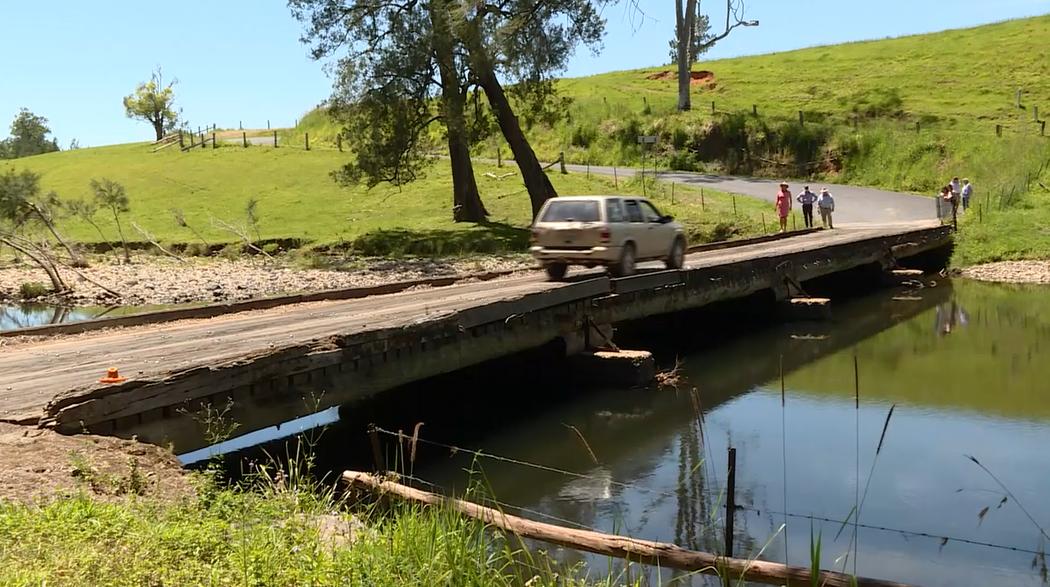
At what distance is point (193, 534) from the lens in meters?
5.51

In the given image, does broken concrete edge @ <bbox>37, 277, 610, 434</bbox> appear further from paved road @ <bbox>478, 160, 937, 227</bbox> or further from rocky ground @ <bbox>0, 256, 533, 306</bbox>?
paved road @ <bbox>478, 160, 937, 227</bbox>

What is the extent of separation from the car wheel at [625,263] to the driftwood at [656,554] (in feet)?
35.9

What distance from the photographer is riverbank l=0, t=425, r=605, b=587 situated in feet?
16.4

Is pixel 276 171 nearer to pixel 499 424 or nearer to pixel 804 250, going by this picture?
pixel 804 250

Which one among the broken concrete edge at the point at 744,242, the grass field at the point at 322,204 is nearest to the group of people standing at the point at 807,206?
the broken concrete edge at the point at 744,242

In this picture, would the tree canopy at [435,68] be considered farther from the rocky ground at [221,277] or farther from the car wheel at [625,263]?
the car wheel at [625,263]

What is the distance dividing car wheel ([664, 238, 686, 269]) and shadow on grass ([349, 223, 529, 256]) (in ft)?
46.3

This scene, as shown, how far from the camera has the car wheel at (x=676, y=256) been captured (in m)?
19.3

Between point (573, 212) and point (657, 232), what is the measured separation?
7.99 ft

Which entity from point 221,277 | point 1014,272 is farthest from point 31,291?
point 1014,272

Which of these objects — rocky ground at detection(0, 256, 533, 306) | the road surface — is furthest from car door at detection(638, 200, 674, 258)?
the road surface

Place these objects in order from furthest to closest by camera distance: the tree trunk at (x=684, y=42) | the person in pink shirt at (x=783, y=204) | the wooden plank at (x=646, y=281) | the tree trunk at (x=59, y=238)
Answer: the tree trunk at (x=684, y=42) → the person in pink shirt at (x=783, y=204) → the tree trunk at (x=59, y=238) → the wooden plank at (x=646, y=281)

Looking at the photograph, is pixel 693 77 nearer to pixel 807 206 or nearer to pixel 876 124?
pixel 876 124

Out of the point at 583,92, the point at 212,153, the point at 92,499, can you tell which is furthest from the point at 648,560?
the point at 583,92
